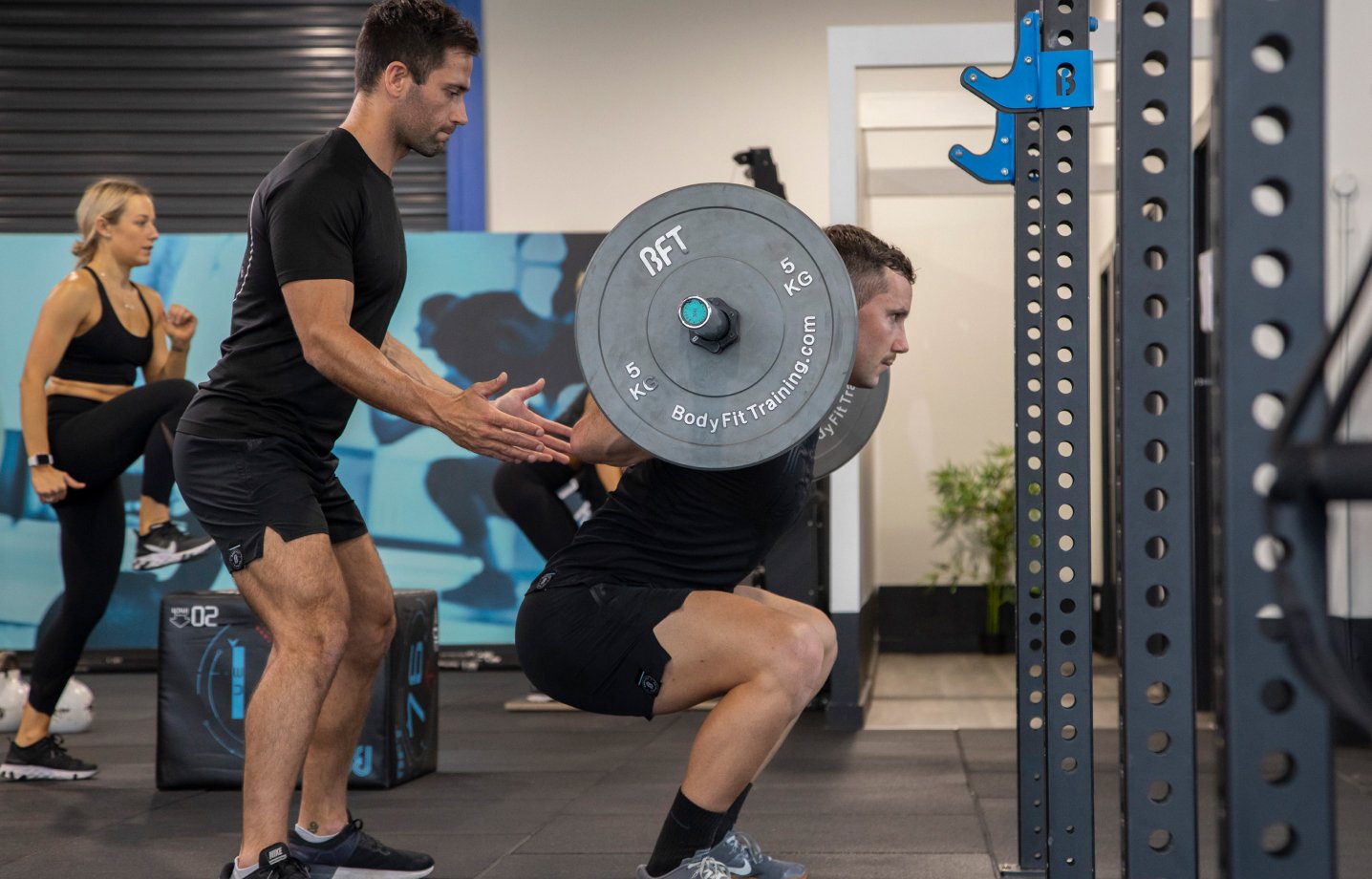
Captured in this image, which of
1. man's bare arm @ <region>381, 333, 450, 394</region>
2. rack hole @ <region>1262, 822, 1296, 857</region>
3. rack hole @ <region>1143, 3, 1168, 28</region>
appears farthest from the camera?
man's bare arm @ <region>381, 333, 450, 394</region>

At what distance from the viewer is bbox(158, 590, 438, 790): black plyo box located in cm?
327

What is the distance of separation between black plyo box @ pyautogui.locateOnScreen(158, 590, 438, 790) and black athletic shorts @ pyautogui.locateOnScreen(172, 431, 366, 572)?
106 centimetres

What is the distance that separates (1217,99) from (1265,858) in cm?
49

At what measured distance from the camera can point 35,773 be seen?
3453 millimetres

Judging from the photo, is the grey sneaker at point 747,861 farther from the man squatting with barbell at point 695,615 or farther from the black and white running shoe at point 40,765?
the black and white running shoe at point 40,765

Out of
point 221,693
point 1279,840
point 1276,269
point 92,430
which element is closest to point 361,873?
point 221,693

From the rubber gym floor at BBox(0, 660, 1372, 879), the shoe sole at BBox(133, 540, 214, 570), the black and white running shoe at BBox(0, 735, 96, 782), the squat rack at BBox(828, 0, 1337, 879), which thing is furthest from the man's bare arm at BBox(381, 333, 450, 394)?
the black and white running shoe at BBox(0, 735, 96, 782)

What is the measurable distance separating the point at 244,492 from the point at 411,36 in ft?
2.63

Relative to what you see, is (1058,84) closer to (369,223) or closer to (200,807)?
(369,223)

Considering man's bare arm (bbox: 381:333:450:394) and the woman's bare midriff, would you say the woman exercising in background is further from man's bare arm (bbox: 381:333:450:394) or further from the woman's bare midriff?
man's bare arm (bbox: 381:333:450:394)

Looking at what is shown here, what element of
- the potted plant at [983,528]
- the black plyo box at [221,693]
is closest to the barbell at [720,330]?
the black plyo box at [221,693]

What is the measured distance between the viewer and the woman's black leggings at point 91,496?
338 cm

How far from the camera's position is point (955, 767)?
3646 mm

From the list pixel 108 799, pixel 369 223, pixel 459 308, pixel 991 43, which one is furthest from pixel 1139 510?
pixel 459 308
